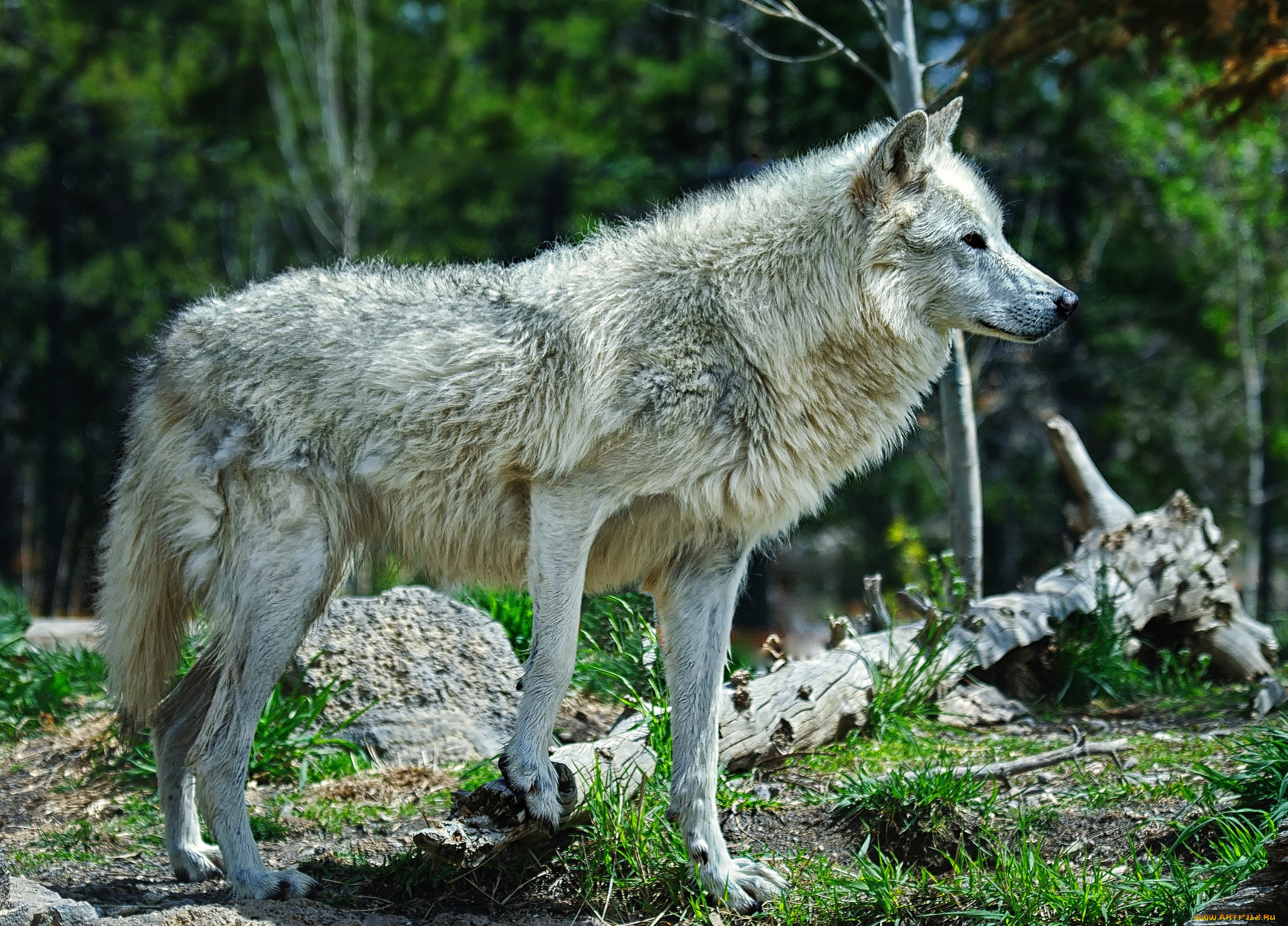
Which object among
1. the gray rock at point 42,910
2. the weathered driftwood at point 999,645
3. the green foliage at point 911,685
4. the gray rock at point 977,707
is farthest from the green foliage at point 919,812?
the gray rock at point 42,910

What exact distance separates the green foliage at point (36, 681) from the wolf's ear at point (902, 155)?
14.4 feet

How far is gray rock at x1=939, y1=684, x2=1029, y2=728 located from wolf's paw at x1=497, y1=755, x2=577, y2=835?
2233 millimetres

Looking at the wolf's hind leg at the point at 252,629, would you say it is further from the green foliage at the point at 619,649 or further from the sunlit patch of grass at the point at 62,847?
the green foliage at the point at 619,649

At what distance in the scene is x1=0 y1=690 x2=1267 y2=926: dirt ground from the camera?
3842mm

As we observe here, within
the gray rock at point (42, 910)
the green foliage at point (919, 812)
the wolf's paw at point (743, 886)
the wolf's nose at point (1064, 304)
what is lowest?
the gray rock at point (42, 910)

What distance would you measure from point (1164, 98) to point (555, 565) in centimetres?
1171

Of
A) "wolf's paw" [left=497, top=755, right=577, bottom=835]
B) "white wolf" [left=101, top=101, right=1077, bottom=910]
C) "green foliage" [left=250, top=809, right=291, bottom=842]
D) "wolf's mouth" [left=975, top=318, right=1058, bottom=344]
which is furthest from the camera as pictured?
"green foliage" [left=250, top=809, right=291, bottom=842]

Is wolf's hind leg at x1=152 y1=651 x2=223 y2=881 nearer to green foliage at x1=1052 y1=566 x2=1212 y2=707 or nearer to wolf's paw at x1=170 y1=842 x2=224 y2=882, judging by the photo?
wolf's paw at x1=170 y1=842 x2=224 y2=882

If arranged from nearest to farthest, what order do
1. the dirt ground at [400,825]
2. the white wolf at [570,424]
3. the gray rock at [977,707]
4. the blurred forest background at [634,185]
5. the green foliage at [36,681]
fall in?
the dirt ground at [400,825] < the white wolf at [570,424] < the gray rock at [977,707] < the green foliage at [36,681] < the blurred forest background at [634,185]

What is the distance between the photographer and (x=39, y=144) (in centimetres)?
1128

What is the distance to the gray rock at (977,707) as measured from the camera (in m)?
5.39

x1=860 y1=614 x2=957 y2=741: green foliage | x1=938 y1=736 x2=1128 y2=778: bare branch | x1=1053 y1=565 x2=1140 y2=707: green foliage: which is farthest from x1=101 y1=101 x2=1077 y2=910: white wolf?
x1=1053 y1=565 x2=1140 y2=707: green foliage

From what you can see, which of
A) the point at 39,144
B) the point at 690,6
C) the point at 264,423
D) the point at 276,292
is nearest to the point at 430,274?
the point at 276,292

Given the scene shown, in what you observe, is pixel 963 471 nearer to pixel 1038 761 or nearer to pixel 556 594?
pixel 1038 761
